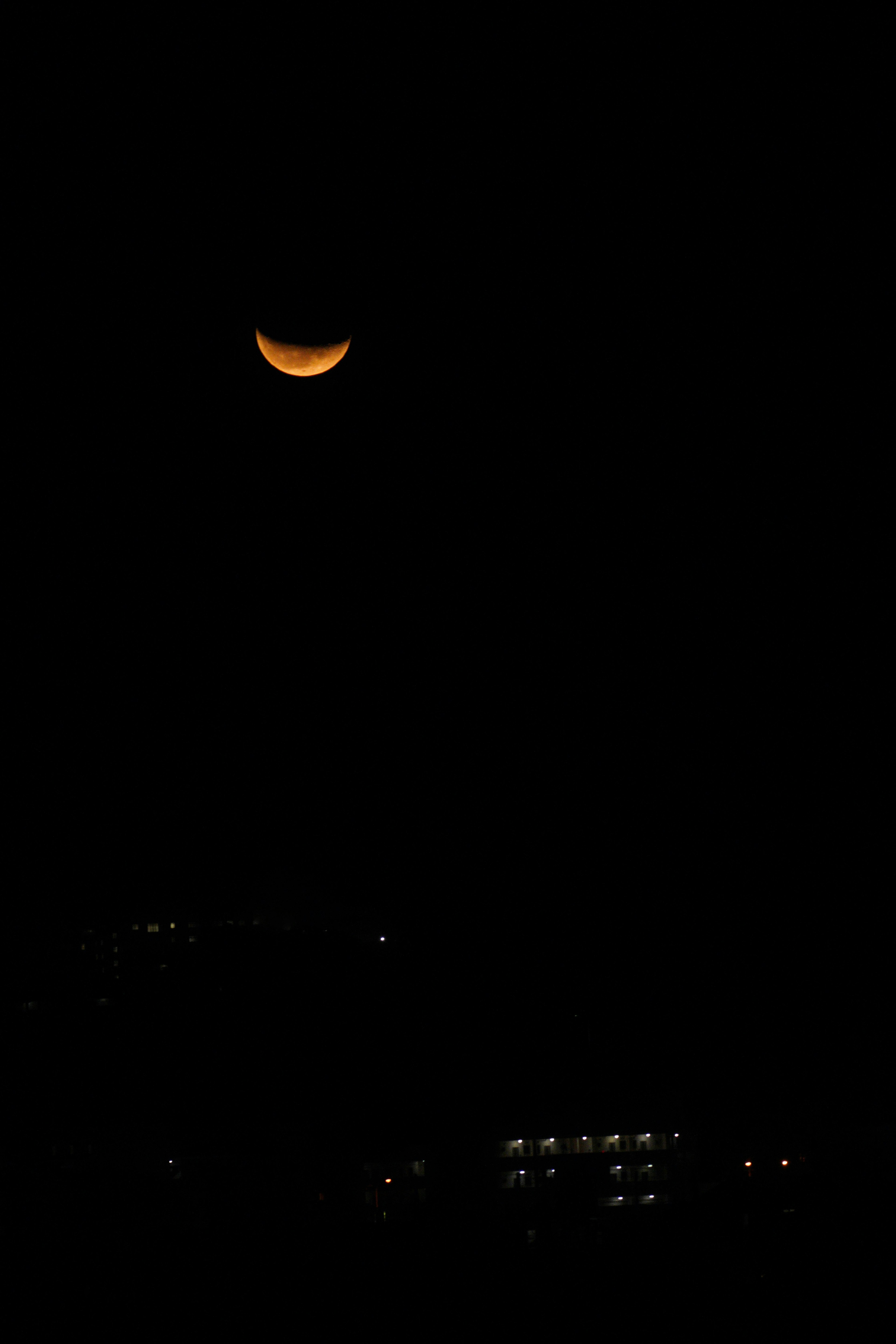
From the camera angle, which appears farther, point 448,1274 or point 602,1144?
point 602,1144

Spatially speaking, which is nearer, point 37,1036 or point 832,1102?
point 832,1102

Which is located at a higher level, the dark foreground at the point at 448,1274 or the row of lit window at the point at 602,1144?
the row of lit window at the point at 602,1144

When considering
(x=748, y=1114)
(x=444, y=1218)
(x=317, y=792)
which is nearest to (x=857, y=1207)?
(x=444, y=1218)

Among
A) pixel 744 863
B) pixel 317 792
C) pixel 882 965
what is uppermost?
pixel 317 792

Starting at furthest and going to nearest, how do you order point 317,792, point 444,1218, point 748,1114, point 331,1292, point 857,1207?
point 317,792, point 748,1114, point 444,1218, point 857,1207, point 331,1292

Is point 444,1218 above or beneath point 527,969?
beneath

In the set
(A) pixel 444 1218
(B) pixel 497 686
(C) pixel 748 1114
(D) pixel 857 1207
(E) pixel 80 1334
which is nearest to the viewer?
(E) pixel 80 1334

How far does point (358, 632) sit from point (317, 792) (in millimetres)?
7162

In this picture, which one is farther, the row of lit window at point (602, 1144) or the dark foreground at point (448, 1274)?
the row of lit window at point (602, 1144)

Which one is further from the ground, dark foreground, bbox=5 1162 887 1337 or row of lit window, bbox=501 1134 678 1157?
row of lit window, bbox=501 1134 678 1157

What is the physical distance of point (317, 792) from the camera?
2592cm

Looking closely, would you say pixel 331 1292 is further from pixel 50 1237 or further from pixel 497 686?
pixel 497 686

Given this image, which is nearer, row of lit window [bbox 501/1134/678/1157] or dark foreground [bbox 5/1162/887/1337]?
dark foreground [bbox 5/1162/887/1337]

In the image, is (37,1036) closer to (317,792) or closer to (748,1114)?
(317,792)
